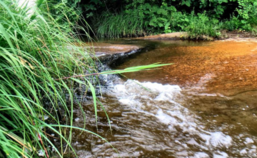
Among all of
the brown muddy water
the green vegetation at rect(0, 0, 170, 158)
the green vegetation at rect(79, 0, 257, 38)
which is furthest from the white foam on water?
the green vegetation at rect(79, 0, 257, 38)

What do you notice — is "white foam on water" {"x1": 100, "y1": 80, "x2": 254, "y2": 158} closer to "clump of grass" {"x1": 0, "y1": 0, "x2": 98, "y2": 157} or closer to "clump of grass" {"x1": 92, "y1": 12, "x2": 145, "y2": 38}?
"clump of grass" {"x1": 0, "y1": 0, "x2": 98, "y2": 157}

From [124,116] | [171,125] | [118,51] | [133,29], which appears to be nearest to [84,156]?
[124,116]

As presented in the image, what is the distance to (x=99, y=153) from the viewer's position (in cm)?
133

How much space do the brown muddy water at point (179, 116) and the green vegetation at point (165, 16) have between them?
430cm

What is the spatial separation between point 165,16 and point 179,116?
641 cm

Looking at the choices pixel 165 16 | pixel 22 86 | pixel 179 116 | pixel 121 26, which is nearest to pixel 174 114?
pixel 179 116

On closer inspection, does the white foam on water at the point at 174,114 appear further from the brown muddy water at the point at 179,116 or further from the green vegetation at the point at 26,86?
→ the green vegetation at the point at 26,86

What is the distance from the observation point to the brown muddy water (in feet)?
4.55

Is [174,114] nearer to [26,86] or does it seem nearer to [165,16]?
[26,86]

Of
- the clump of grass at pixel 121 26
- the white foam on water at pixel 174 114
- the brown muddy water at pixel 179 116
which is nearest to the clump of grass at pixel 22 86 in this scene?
the brown muddy water at pixel 179 116

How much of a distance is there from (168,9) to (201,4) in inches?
45.9

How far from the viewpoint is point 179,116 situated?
1798 mm

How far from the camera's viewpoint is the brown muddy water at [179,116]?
1.39m

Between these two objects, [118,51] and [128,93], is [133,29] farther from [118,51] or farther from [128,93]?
[128,93]
